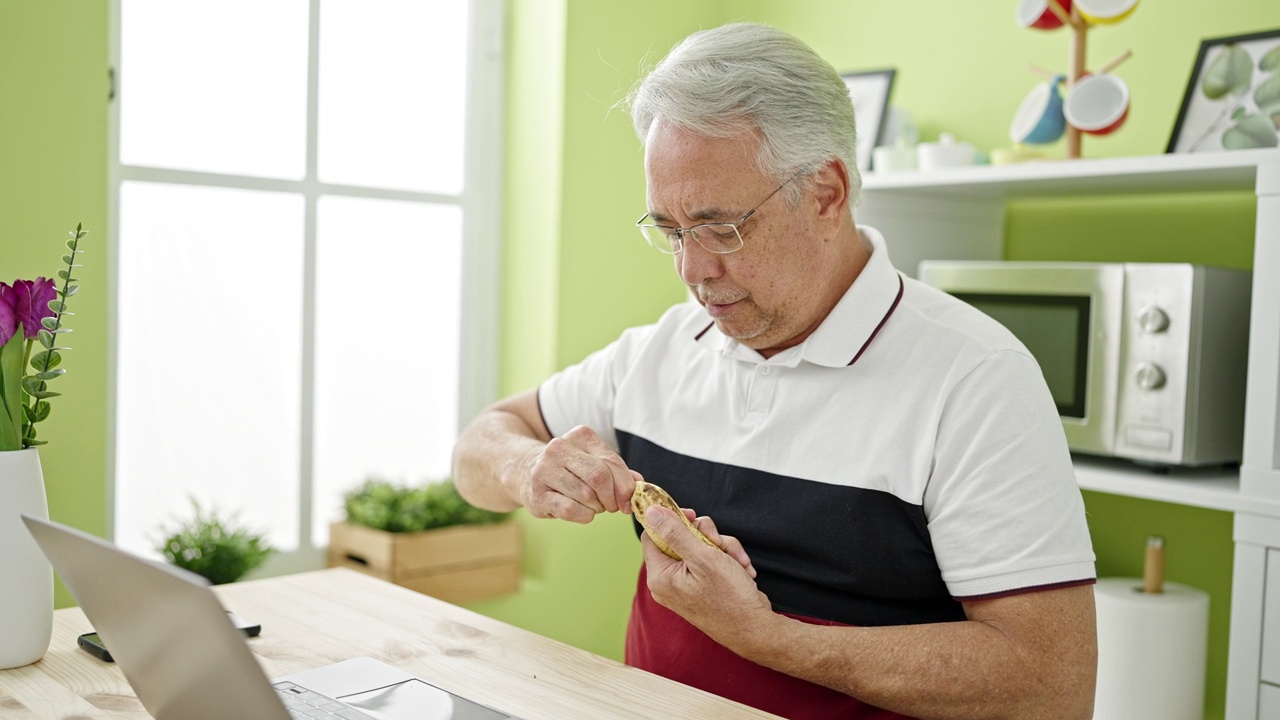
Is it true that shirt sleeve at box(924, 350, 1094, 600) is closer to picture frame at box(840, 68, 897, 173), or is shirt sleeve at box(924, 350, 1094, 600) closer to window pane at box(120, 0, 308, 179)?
picture frame at box(840, 68, 897, 173)

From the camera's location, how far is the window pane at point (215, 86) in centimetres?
238

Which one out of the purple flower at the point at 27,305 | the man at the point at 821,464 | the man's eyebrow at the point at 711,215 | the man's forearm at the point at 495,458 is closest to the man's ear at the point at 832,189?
the man at the point at 821,464

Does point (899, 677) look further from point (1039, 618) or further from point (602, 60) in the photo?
point (602, 60)

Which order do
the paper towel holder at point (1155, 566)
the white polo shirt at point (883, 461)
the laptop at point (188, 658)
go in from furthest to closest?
1. the paper towel holder at point (1155, 566)
2. the white polo shirt at point (883, 461)
3. the laptop at point (188, 658)

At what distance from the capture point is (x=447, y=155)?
2967 mm

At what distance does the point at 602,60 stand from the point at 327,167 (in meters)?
0.75

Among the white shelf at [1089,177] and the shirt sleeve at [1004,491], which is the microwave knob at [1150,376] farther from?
the shirt sleeve at [1004,491]

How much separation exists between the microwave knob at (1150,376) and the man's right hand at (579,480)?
103 cm

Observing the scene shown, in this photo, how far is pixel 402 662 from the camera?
1.17 m

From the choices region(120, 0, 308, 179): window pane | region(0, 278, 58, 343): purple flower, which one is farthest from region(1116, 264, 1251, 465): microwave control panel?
region(120, 0, 308, 179): window pane

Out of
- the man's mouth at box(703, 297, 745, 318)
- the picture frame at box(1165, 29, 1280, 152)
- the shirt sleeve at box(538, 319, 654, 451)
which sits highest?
the picture frame at box(1165, 29, 1280, 152)

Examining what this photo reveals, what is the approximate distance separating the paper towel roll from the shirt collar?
2.82ft

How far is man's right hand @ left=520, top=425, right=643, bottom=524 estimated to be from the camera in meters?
1.31

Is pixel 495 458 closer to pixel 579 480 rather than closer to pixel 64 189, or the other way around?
pixel 579 480
